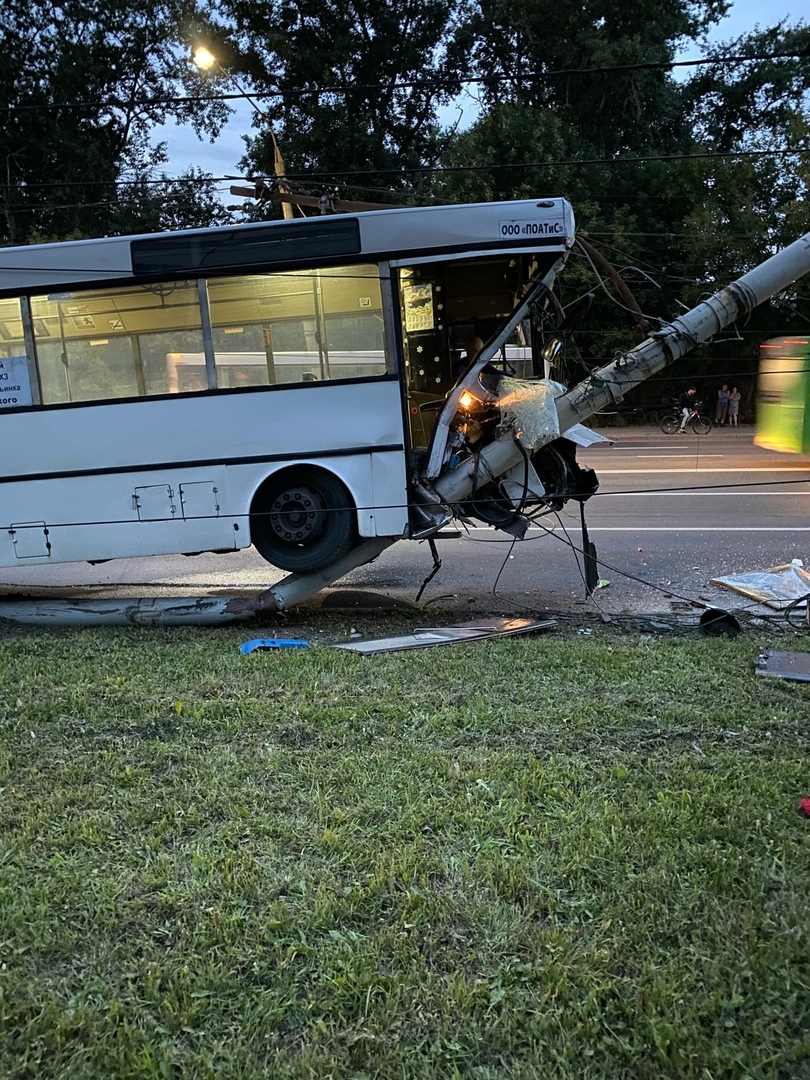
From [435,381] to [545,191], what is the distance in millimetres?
21941

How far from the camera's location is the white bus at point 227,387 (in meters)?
6.82

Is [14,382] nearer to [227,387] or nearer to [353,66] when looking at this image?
[227,387]

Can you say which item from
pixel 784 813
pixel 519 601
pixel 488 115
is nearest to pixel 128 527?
pixel 519 601

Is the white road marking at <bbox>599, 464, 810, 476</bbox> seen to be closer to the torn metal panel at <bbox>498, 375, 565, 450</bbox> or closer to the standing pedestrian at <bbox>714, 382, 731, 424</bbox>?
the torn metal panel at <bbox>498, 375, 565, 450</bbox>

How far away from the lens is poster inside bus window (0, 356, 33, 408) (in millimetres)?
7152

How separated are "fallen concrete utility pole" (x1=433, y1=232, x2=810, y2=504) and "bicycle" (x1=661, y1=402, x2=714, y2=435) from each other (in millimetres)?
16303

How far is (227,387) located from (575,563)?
4.66 metres

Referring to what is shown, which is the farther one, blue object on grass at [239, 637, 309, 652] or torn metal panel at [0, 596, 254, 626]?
torn metal panel at [0, 596, 254, 626]

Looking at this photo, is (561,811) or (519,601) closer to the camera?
(561,811)

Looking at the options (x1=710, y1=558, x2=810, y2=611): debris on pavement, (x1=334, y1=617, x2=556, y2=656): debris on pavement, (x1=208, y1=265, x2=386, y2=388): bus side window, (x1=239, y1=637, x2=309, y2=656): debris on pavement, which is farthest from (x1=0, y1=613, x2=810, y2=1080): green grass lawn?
(x1=208, y1=265, x2=386, y2=388): bus side window

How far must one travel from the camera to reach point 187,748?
13.6ft

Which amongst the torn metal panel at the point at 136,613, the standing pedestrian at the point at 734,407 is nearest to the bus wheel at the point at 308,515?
the torn metal panel at the point at 136,613

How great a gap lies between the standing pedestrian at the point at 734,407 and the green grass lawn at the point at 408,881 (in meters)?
22.8

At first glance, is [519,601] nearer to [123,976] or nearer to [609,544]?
[609,544]
